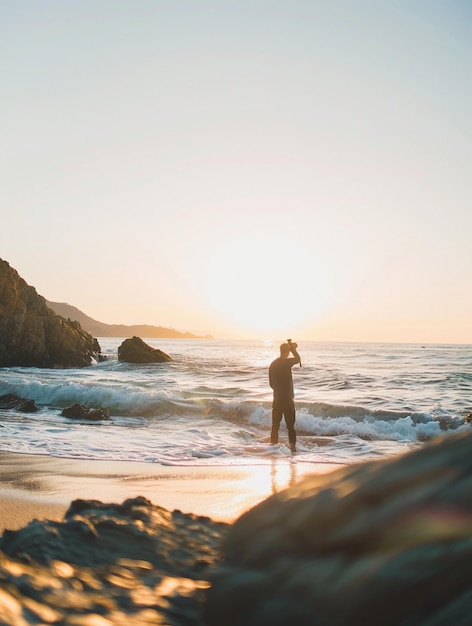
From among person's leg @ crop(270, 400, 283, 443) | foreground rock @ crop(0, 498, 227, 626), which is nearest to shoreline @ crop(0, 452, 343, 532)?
foreground rock @ crop(0, 498, 227, 626)

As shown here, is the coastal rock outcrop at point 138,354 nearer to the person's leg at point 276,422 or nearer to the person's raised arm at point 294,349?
the person's raised arm at point 294,349

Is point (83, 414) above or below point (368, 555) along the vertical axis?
below

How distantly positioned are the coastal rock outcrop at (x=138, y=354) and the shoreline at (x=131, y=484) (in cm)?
3183

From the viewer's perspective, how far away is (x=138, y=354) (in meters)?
39.1

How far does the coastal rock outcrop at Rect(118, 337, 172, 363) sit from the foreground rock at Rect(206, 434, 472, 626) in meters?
37.3

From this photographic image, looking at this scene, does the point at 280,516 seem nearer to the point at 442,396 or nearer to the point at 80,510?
the point at 80,510

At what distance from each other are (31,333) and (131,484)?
33.7 meters

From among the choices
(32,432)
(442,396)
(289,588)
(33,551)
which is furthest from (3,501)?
(442,396)

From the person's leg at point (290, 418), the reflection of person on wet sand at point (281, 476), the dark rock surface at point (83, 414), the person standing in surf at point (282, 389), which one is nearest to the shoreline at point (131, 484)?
the reflection of person on wet sand at point (281, 476)

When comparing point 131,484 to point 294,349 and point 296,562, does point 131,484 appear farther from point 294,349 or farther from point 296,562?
point 294,349

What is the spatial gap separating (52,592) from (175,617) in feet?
1.12

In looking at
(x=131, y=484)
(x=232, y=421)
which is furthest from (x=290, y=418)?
(x=131, y=484)

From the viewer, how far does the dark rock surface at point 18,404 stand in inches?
533

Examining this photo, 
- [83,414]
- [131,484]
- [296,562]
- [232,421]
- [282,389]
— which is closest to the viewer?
[296,562]
